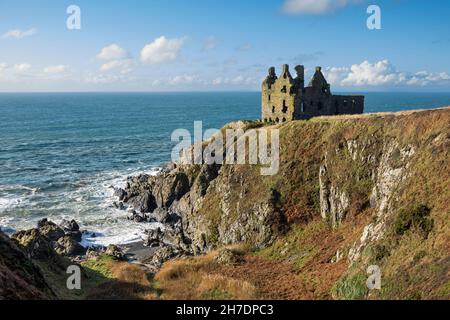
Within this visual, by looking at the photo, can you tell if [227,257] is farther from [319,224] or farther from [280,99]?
[280,99]

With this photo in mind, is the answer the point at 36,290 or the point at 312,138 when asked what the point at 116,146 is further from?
the point at 36,290

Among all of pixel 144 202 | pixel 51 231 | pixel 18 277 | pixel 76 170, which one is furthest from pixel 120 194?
pixel 18 277

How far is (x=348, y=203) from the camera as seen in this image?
145ft

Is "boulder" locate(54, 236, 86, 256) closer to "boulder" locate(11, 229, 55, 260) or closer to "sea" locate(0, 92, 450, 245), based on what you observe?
"sea" locate(0, 92, 450, 245)

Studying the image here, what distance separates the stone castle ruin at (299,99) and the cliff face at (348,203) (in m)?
12.1

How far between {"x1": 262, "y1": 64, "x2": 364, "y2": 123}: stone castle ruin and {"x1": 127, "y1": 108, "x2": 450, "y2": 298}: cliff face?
39.6ft

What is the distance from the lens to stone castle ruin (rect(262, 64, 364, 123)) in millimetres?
71375

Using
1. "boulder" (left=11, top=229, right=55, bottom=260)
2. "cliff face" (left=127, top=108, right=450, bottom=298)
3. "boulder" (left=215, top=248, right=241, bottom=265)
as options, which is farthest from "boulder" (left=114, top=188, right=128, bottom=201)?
"boulder" (left=215, top=248, right=241, bottom=265)

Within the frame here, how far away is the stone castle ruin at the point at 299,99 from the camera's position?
234 ft

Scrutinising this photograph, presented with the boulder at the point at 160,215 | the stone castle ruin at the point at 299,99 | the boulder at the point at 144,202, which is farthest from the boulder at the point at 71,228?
the stone castle ruin at the point at 299,99

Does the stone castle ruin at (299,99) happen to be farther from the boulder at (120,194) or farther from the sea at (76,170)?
the boulder at (120,194)

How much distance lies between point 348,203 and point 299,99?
31.4m
